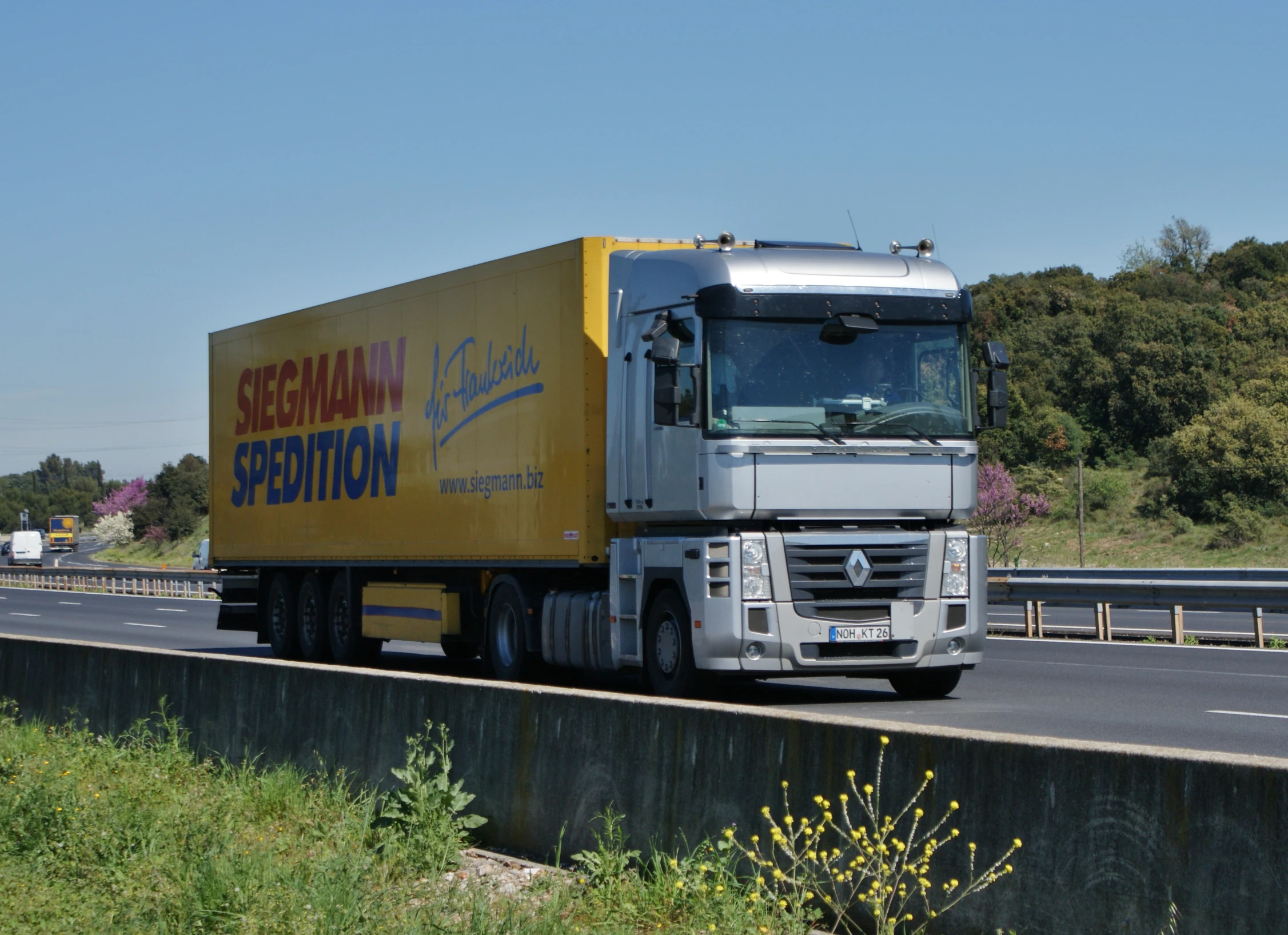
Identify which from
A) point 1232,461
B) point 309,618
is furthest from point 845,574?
point 1232,461

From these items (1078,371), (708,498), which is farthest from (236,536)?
(1078,371)

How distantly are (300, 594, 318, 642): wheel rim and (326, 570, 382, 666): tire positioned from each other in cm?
37

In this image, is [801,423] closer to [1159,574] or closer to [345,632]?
[345,632]

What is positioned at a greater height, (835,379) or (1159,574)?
(835,379)

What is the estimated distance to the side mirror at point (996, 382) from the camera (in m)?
12.8

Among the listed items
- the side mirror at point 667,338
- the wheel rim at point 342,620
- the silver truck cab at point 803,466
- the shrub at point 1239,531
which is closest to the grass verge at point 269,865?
the silver truck cab at point 803,466

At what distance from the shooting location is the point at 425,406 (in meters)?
16.4

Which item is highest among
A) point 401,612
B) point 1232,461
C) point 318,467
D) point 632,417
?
point 1232,461

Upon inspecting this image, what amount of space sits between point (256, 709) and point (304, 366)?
8.81 metres

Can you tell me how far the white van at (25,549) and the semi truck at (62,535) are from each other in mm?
44850

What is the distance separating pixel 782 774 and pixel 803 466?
566 centimetres

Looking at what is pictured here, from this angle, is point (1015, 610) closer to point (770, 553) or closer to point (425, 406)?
point (425, 406)

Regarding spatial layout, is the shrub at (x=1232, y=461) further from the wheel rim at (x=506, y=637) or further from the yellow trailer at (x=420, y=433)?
the wheel rim at (x=506, y=637)

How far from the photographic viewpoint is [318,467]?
18562 millimetres
